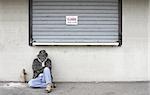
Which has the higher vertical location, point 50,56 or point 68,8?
point 68,8

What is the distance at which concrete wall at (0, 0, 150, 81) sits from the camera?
30.4ft

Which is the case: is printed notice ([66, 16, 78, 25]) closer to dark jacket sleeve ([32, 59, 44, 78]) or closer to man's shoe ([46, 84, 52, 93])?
dark jacket sleeve ([32, 59, 44, 78])

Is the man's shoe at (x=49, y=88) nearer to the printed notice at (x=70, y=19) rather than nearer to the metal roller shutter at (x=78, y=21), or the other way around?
the metal roller shutter at (x=78, y=21)

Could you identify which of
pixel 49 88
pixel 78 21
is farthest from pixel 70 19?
pixel 49 88

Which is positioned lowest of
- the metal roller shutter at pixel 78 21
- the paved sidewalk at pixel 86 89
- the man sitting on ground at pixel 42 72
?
the paved sidewalk at pixel 86 89

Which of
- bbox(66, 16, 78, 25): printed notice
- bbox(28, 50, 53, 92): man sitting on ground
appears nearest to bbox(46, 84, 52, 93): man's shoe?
bbox(28, 50, 53, 92): man sitting on ground

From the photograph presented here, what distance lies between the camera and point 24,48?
365 inches

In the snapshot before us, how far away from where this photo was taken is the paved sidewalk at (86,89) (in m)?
8.06

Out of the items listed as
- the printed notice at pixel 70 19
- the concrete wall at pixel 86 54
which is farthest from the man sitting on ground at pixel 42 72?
the printed notice at pixel 70 19

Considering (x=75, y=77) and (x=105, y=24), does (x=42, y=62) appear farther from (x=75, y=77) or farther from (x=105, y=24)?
(x=105, y=24)

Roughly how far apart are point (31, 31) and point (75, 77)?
1.78 meters

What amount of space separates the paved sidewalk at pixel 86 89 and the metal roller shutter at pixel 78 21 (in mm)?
1228

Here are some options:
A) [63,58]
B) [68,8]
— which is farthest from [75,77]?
[68,8]

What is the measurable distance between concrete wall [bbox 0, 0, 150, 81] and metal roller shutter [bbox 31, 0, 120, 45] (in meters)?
0.23
